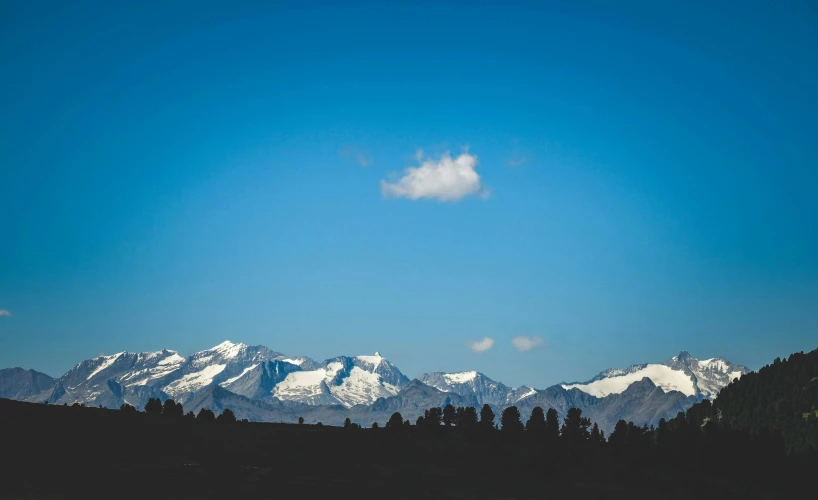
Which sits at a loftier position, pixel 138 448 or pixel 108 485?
pixel 138 448

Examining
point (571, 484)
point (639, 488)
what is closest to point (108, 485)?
point (571, 484)

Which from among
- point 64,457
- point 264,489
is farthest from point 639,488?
point 64,457

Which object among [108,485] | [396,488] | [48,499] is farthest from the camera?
[396,488]

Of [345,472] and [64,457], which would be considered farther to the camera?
[345,472]

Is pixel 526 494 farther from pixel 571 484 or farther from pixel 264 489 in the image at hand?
pixel 264 489

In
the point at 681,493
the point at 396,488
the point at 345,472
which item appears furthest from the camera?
the point at 681,493

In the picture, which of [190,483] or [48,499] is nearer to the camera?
[48,499]

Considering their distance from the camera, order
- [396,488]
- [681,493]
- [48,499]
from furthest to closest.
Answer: [681,493], [396,488], [48,499]

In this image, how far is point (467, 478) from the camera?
618ft

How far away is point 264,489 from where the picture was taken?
524ft

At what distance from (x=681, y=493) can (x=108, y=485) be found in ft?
440

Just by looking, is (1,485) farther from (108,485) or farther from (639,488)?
(639,488)

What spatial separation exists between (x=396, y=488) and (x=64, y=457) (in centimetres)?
7261

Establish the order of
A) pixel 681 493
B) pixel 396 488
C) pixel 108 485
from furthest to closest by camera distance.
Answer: pixel 681 493
pixel 396 488
pixel 108 485
